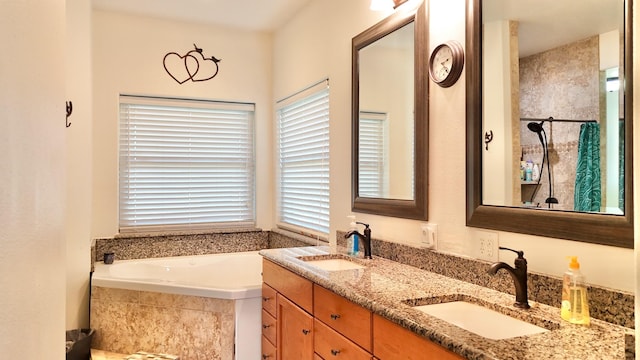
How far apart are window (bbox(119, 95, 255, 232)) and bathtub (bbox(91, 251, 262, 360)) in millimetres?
368

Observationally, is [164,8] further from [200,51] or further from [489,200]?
[489,200]

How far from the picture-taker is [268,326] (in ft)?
8.62

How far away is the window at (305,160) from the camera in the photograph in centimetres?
329

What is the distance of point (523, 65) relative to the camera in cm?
163

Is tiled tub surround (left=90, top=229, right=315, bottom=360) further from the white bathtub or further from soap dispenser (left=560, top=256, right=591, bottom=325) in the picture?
soap dispenser (left=560, top=256, right=591, bottom=325)

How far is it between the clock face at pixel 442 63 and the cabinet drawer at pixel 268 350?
5.68 feet

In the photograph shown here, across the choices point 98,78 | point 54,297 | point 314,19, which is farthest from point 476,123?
point 98,78

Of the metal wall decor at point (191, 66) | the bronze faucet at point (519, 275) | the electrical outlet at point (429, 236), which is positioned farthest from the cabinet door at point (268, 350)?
the metal wall decor at point (191, 66)

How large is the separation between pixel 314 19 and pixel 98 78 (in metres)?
1.88

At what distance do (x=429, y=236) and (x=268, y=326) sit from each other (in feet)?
3.83

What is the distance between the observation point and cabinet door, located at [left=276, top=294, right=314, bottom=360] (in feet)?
6.73

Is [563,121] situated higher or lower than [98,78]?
lower

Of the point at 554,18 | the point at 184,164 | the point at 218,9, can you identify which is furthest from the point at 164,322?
the point at 554,18

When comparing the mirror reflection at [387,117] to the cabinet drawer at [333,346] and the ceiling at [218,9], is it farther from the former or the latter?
the ceiling at [218,9]
